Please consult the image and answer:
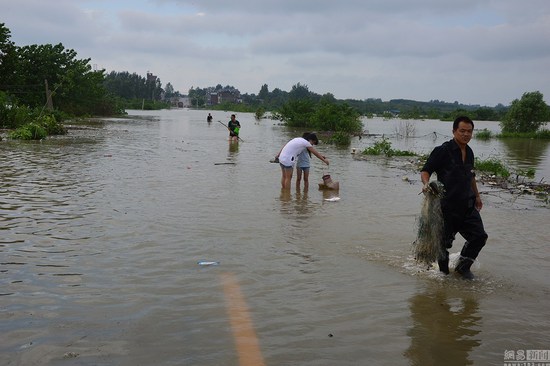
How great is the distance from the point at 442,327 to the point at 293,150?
7.06 meters

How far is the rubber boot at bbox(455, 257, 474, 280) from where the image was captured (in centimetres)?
548

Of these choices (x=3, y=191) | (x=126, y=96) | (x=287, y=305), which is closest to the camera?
(x=287, y=305)

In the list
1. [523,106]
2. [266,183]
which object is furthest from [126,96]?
[266,183]

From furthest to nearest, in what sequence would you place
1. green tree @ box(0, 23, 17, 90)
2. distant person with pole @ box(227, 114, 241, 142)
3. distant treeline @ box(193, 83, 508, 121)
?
distant treeline @ box(193, 83, 508, 121) < green tree @ box(0, 23, 17, 90) < distant person with pole @ box(227, 114, 241, 142)

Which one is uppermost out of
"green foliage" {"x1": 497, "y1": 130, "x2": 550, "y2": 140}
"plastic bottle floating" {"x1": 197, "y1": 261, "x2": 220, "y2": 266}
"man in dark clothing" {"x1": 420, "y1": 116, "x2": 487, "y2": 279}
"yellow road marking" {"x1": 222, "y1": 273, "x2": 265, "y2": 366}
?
"green foliage" {"x1": 497, "y1": 130, "x2": 550, "y2": 140}

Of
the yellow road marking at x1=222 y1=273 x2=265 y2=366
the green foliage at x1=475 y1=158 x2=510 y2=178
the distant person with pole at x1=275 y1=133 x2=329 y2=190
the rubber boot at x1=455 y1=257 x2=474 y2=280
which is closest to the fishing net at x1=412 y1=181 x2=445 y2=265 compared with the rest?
the rubber boot at x1=455 y1=257 x2=474 y2=280

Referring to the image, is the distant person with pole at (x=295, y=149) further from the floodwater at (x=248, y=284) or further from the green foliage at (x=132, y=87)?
the green foliage at (x=132, y=87)

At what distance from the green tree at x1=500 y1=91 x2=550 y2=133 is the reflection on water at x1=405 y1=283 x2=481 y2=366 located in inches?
1831

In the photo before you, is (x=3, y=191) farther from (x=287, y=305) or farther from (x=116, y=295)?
(x=287, y=305)

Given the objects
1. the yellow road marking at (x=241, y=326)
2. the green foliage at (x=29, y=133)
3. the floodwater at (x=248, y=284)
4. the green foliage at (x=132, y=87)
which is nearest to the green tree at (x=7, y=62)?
the green foliage at (x=29, y=133)

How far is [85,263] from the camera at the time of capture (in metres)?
5.66

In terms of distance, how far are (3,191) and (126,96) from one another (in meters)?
156

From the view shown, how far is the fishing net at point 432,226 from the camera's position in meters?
5.43

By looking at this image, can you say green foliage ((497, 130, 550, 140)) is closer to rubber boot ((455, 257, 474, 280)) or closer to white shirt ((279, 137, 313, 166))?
white shirt ((279, 137, 313, 166))
